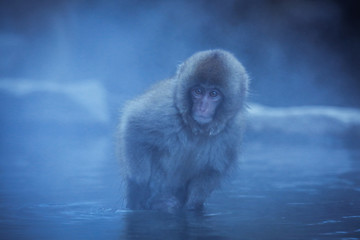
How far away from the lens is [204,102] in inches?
137

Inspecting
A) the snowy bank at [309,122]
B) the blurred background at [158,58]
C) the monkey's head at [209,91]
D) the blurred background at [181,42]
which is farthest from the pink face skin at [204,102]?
the blurred background at [181,42]

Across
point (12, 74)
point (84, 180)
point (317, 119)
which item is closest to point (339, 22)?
point (317, 119)

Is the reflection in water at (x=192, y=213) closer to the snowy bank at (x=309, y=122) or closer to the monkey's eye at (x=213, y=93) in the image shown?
the monkey's eye at (x=213, y=93)

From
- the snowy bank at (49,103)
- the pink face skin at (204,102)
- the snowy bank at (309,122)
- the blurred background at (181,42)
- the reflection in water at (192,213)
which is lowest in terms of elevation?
the reflection in water at (192,213)

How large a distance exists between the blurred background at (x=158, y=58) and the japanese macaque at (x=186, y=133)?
5.10 m

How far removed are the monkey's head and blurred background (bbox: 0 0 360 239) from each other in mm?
5372

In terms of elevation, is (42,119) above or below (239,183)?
above

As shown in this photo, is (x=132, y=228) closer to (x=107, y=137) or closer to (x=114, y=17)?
(x=107, y=137)

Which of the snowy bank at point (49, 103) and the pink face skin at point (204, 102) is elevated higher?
the snowy bank at point (49, 103)

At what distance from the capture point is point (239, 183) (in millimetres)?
5043

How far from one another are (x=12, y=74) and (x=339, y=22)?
710cm

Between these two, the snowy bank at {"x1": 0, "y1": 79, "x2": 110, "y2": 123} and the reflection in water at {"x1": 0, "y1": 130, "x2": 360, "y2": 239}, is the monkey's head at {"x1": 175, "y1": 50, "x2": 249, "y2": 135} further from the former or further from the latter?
the snowy bank at {"x1": 0, "y1": 79, "x2": 110, "y2": 123}

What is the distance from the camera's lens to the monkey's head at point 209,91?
352 cm

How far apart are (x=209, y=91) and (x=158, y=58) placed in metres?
8.59
